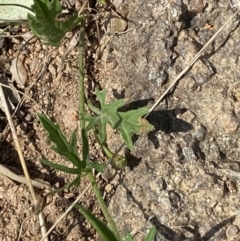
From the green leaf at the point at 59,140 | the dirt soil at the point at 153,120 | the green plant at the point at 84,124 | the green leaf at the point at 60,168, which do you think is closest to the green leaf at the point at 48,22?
the green plant at the point at 84,124

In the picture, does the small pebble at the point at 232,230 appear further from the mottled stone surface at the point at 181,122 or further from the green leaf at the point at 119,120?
the green leaf at the point at 119,120

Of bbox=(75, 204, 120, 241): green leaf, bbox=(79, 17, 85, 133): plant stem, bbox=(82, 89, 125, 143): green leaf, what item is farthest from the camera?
bbox=(79, 17, 85, 133): plant stem

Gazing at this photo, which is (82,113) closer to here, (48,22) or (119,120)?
(119,120)

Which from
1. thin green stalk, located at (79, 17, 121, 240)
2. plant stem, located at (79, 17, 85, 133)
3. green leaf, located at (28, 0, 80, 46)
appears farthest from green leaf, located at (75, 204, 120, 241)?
green leaf, located at (28, 0, 80, 46)

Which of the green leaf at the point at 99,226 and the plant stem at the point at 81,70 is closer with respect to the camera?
the green leaf at the point at 99,226

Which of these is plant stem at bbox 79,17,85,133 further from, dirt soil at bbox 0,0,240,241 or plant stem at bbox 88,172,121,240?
plant stem at bbox 88,172,121,240

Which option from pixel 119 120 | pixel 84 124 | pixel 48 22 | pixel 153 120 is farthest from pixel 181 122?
pixel 48 22
